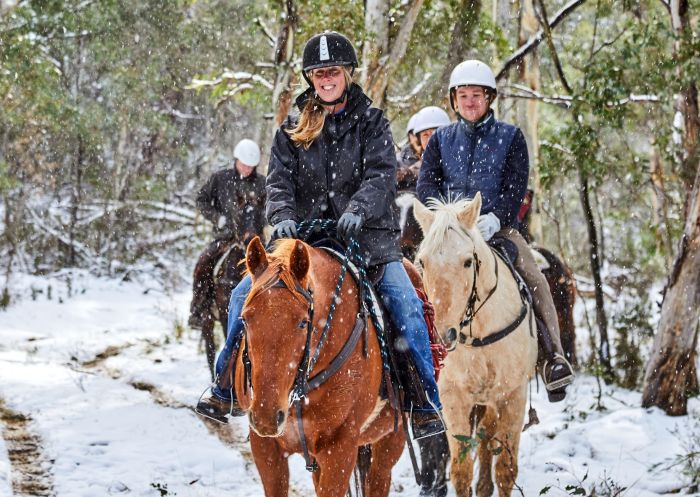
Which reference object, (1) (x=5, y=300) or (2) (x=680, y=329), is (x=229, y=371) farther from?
(1) (x=5, y=300)

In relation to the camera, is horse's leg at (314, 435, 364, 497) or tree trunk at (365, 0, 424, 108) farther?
tree trunk at (365, 0, 424, 108)

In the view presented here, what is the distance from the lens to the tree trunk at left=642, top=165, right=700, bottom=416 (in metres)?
8.09

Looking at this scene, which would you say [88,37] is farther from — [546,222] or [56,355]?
[546,222]

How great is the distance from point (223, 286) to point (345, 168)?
5.47 m

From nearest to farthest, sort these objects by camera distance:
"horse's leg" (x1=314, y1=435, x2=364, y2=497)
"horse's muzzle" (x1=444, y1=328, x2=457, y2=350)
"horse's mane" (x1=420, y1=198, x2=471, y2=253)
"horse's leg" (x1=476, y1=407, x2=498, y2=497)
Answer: "horse's leg" (x1=314, y1=435, x2=364, y2=497) → "horse's muzzle" (x1=444, y1=328, x2=457, y2=350) → "horse's mane" (x1=420, y1=198, x2=471, y2=253) → "horse's leg" (x1=476, y1=407, x2=498, y2=497)

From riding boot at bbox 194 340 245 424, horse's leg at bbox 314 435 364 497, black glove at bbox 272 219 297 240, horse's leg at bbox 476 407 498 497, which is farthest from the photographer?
horse's leg at bbox 476 407 498 497

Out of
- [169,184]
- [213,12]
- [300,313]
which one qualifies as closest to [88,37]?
[213,12]

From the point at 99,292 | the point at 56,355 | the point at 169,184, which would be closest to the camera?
the point at 56,355

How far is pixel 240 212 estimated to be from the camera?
366 inches

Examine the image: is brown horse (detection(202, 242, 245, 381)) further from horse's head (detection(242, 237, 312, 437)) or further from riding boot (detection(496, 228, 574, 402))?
horse's head (detection(242, 237, 312, 437))

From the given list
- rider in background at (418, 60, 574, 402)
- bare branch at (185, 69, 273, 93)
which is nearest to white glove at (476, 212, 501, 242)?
rider in background at (418, 60, 574, 402)

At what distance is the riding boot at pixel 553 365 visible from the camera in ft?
18.8

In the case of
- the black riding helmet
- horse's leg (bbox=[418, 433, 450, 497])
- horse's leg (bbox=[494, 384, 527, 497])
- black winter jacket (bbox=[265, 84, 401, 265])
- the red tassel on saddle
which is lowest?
horse's leg (bbox=[418, 433, 450, 497])

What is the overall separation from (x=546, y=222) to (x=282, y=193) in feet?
83.3
